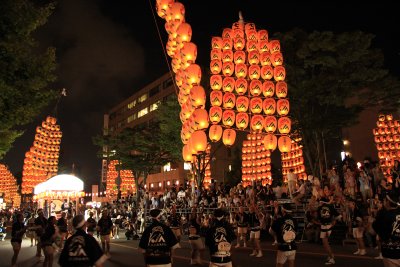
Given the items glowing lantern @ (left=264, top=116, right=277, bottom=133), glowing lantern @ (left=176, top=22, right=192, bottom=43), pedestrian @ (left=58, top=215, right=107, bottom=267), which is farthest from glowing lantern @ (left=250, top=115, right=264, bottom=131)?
pedestrian @ (left=58, top=215, right=107, bottom=267)

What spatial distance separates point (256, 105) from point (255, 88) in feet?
3.48

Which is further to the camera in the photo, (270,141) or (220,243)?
(270,141)

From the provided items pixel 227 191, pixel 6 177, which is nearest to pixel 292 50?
pixel 227 191

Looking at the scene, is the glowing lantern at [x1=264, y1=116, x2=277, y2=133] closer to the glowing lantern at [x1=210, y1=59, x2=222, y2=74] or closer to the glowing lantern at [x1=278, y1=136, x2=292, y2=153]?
the glowing lantern at [x1=278, y1=136, x2=292, y2=153]

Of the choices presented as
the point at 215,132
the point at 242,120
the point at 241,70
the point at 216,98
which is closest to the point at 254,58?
the point at 241,70

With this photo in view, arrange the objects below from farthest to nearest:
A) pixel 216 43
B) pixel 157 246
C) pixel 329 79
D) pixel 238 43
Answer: pixel 238 43 < pixel 216 43 < pixel 329 79 < pixel 157 246

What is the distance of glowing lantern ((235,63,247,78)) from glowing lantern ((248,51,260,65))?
21.6 inches

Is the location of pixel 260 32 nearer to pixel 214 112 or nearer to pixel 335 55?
pixel 335 55

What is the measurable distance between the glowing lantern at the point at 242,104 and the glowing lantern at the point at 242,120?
0.26 metres

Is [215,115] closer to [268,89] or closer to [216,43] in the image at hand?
[268,89]

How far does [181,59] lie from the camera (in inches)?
877

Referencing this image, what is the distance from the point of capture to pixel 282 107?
21078mm

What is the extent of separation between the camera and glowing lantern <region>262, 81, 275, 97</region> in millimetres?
21438

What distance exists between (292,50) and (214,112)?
21.6ft
